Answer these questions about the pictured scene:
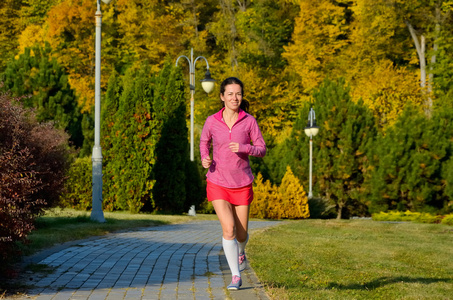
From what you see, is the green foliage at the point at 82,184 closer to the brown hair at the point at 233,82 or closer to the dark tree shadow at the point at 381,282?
the dark tree shadow at the point at 381,282

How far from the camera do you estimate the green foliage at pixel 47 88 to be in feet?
110

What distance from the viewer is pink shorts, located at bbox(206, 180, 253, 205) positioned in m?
6.66

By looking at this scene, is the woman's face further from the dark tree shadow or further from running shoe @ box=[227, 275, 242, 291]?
the dark tree shadow

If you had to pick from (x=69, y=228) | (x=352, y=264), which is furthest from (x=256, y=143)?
(x=69, y=228)

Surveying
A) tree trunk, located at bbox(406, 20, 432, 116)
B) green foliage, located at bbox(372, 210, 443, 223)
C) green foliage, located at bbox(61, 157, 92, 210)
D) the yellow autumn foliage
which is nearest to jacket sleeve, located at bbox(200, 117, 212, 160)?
green foliage, located at bbox(61, 157, 92, 210)

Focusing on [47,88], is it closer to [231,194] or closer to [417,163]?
[417,163]

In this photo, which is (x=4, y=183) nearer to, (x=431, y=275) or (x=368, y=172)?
(x=431, y=275)

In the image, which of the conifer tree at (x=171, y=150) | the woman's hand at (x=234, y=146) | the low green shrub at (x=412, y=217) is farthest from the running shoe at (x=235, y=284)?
the low green shrub at (x=412, y=217)

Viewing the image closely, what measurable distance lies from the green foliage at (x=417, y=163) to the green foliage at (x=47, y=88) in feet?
50.7

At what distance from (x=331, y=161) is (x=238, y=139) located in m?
29.0

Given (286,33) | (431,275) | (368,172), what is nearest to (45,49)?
(368,172)

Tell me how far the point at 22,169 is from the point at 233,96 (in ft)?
13.6

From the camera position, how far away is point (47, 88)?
34031 millimetres

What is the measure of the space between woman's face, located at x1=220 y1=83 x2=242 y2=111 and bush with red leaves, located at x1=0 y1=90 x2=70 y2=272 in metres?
2.13
